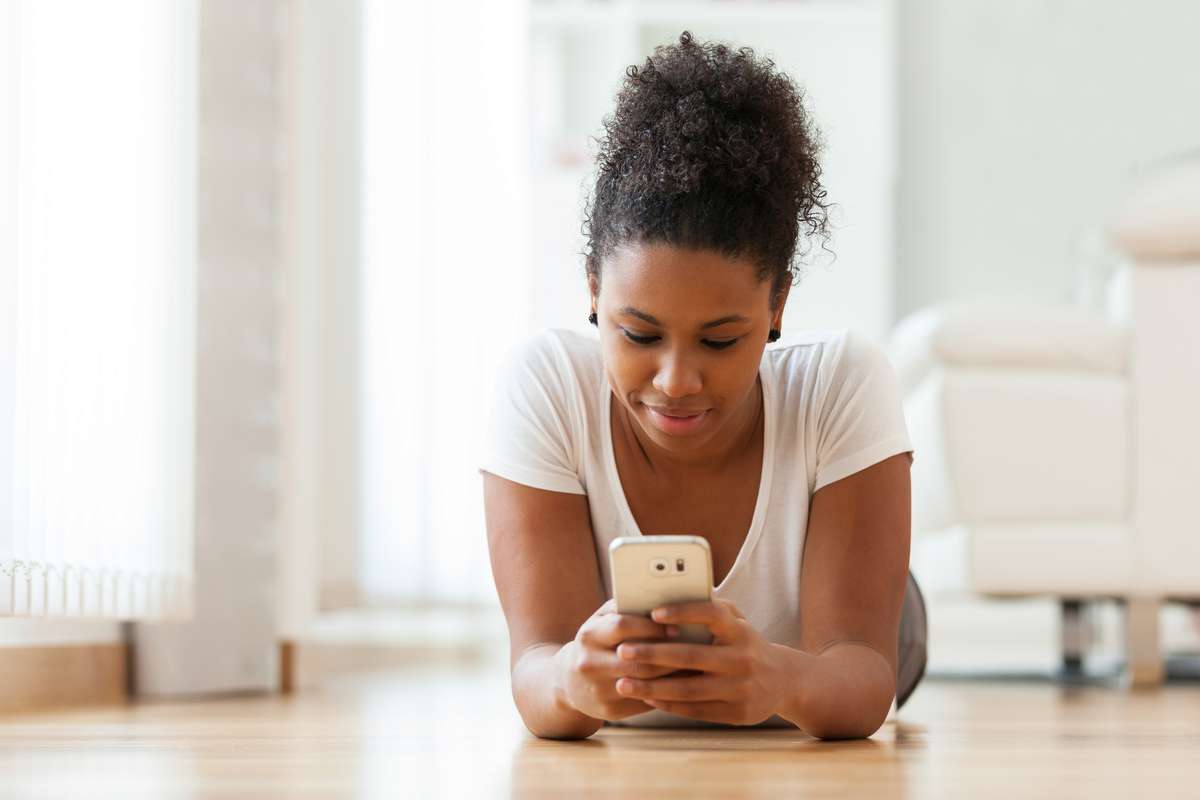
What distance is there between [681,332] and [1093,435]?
1.32 meters

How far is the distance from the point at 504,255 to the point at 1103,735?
7.22ft

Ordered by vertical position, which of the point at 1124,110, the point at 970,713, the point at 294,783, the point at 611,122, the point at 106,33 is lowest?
the point at 970,713

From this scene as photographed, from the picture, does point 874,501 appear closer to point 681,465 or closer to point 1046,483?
point 681,465

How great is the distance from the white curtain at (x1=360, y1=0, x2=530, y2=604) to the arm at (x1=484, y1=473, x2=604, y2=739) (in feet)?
4.58

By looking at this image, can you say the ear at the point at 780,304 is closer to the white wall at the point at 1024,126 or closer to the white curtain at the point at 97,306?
the white curtain at the point at 97,306

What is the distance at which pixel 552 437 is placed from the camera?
1.26 m

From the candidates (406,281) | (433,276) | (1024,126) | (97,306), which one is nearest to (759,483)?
(97,306)

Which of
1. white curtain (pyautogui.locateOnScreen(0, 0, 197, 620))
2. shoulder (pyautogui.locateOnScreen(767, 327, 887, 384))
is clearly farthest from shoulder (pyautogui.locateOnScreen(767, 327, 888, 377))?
white curtain (pyautogui.locateOnScreen(0, 0, 197, 620))

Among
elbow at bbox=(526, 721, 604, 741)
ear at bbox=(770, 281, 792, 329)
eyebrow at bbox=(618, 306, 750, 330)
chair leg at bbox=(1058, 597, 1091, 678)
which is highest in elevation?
ear at bbox=(770, 281, 792, 329)

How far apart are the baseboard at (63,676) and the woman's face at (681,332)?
2.96 ft

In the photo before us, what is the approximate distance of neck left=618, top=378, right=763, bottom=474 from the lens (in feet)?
4.10

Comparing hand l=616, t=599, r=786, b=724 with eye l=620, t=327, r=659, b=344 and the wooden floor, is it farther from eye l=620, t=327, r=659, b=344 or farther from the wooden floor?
eye l=620, t=327, r=659, b=344

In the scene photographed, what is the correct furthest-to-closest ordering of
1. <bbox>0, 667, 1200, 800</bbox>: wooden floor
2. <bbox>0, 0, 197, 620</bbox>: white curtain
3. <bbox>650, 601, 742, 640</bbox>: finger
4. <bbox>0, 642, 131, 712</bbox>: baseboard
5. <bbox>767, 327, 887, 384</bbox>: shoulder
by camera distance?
1. <bbox>0, 642, 131, 712</bbox>: baseboard
2. <bbox>0, 0, 197, 620</bbox>: white curtain
3. <bbox>767, 327, 887, 384</bbox>: shoulder
4. <bbox>650, 601, 742, 640</bbox>: finger
5. <bbox>0, 667, 1200, 800</bbox>: wooden floor

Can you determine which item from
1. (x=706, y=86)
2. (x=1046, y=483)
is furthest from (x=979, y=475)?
(x=706, y=86)
